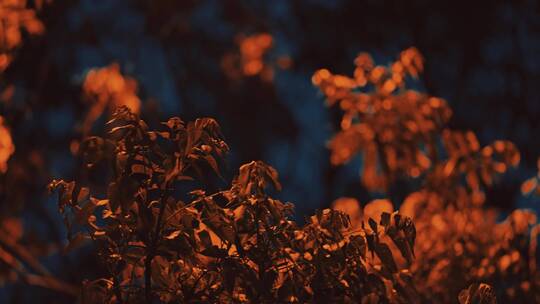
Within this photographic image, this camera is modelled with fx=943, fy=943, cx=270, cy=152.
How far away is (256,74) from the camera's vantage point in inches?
288

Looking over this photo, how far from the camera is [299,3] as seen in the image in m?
7.93

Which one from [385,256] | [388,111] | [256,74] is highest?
[256,74]

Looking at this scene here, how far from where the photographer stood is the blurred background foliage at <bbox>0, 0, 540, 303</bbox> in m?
6.80

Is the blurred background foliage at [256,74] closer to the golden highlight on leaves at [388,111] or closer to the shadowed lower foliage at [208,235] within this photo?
the golden highlight on leaves at [388,111]

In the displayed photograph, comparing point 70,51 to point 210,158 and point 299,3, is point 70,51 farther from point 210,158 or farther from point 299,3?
point 210,158

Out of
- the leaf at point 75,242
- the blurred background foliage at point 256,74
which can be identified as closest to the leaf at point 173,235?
the leaf at point 75,242

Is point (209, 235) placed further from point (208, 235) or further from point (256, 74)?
point (256, 74)

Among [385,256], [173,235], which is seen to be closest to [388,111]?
[385,256]

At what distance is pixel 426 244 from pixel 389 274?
1.82 m

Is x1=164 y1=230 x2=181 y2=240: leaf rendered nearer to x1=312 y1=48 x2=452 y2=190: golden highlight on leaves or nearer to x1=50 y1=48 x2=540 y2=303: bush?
x1=50 y1=48 x2=540 y2=303: bush

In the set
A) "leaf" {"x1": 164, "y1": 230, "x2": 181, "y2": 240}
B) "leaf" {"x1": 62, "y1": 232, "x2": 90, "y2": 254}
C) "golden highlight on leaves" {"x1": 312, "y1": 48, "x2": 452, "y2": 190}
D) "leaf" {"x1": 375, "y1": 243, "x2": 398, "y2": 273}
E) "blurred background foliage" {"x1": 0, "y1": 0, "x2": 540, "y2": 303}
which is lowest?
"leaf" {"x1": 375, "y1": 243, "x2": 398, "y2": 273}

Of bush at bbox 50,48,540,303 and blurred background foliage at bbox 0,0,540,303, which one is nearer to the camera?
bush at bbox 50,48,540,303

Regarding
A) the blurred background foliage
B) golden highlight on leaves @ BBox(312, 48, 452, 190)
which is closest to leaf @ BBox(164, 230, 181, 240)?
golden highlight on leaves @ BBox(312, 48, 452, 190)

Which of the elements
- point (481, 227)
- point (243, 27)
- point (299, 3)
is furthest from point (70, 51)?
point (481, 227)
